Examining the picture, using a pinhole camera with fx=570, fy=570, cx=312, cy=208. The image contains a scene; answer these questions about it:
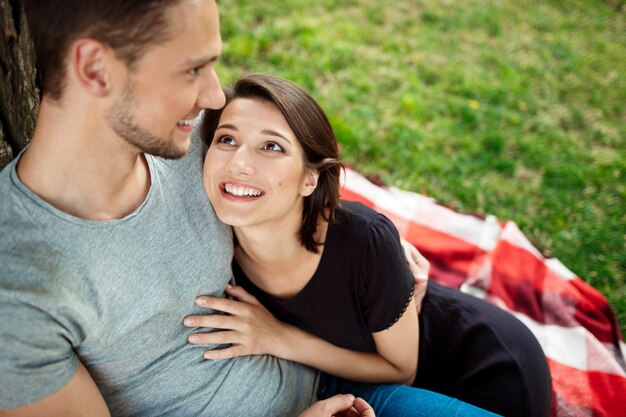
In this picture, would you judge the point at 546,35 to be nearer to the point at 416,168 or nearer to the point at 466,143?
the point at 466,143

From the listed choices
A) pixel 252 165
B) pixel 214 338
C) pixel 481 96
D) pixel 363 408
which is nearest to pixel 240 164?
pixel 252 165

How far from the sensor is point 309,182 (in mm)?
2184

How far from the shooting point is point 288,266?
229 cm

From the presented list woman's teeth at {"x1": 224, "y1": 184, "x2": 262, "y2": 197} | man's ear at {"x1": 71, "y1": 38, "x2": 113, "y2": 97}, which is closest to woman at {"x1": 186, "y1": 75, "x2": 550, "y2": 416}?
woman's teeth at {"x1": 224, "y1": 184, "x2": 262, "y2": 197}

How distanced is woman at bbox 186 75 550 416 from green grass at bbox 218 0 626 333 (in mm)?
1349

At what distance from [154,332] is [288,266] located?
593mm

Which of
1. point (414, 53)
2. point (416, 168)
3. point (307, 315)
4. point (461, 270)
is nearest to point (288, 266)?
point (307, 315)

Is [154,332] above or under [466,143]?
under

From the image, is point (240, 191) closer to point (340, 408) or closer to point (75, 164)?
point (75, 164)

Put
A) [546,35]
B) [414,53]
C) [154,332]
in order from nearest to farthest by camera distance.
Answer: [154,332] → [414,53] → [546,35]

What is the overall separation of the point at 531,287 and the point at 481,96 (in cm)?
224

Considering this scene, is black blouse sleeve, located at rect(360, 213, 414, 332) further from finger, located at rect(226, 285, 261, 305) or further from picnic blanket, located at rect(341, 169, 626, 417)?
picnic blanket, located at rect(341, 169, 626, 417)

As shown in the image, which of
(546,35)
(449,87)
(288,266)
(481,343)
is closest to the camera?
(288,266)

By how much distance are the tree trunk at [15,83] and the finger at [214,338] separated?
939mm
